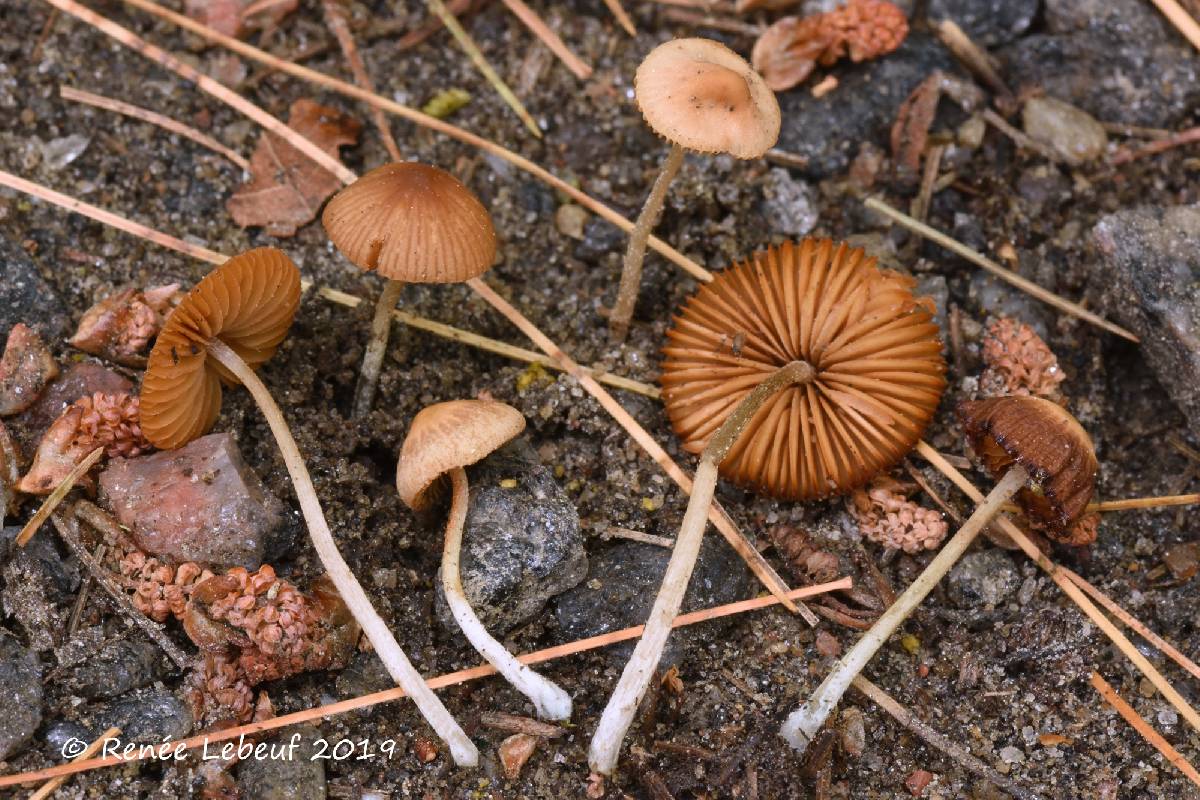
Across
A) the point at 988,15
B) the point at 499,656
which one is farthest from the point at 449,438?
the point at 988,15

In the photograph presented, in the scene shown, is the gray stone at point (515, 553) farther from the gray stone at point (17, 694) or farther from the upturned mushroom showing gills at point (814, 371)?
the gray stone at point (17, 694)

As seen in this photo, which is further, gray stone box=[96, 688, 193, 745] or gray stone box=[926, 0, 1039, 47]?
gray stone box=[926, 0, 1039, 47]

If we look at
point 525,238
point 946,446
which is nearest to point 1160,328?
point 946,446

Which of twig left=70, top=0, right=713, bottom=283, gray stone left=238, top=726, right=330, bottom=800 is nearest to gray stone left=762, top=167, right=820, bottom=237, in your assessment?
twig left=70, top=0, right=713, bottom=283

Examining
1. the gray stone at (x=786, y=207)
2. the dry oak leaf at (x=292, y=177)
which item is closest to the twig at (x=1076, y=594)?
the gray stone at (x=786, y=207)

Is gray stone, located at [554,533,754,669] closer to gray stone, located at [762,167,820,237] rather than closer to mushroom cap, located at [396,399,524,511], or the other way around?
mushroom cap, located at [396,399,524,511]

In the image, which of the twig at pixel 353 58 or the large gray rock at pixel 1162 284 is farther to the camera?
the twig at pixel 353 58

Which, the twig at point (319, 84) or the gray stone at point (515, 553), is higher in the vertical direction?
the twig at point (319, 84)

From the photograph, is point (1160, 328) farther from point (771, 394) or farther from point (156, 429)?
point (156, 429)
